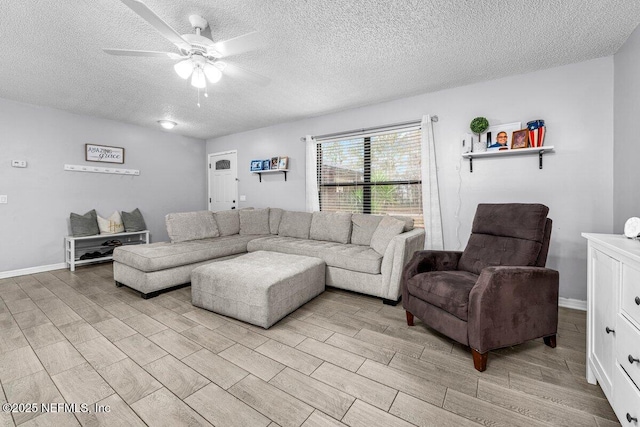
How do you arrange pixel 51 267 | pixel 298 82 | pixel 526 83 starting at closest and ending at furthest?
pixel 526 83 → pixel 298 82 → pixel 51 267

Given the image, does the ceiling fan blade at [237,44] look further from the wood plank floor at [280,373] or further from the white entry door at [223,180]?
the white entry door at [223,180]

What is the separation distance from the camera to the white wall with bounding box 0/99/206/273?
12.0 ft

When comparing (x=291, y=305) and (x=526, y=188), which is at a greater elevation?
(x=526, y=188)

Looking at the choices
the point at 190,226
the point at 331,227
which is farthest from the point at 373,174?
the point at 190,226

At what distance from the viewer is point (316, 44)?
228cm

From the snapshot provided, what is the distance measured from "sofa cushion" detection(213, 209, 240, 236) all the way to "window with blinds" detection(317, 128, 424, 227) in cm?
149

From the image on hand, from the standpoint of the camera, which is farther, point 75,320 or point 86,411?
point 75,320

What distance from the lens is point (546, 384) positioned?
5.02ft

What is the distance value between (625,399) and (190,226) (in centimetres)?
420

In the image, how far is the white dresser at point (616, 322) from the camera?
3.54 feet

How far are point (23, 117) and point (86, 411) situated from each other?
4.50 m

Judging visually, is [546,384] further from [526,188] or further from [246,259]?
[246,259]

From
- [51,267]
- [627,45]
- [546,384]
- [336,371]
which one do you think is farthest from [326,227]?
[51,267]


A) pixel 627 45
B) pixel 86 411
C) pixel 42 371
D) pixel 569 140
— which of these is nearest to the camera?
pixel 86 411
